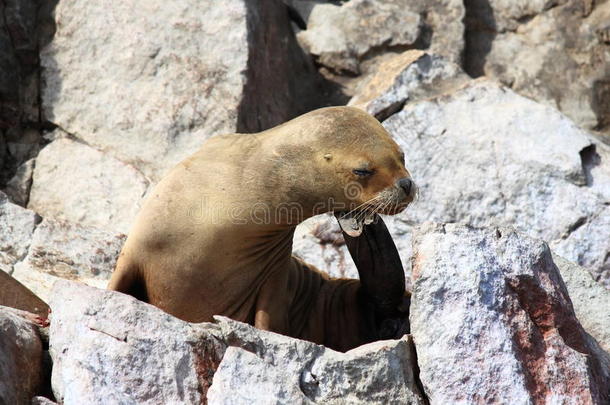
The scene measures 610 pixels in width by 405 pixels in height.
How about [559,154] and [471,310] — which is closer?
[471,310]

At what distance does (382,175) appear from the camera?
18.5ft

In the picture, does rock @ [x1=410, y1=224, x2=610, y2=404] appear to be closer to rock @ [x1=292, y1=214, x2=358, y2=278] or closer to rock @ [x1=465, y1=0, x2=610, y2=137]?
rock @ [x1=292, y1=214, x2=358, y2=278]

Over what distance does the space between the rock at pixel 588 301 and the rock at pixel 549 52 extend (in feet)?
11.3

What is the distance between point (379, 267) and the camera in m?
6.20

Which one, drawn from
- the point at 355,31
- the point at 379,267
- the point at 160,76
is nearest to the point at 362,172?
the point at 379,267

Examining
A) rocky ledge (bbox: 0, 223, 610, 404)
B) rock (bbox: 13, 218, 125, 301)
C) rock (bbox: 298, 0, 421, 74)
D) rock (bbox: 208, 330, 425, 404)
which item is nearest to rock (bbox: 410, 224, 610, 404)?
rocky ledge (bbox: 0, 223, 610, 404)

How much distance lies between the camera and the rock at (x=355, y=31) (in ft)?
30.1

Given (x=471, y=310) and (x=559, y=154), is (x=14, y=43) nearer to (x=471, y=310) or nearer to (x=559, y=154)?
(x=559, y=154)

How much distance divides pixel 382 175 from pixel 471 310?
967mm

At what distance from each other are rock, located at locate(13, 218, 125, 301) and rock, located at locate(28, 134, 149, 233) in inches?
17.7

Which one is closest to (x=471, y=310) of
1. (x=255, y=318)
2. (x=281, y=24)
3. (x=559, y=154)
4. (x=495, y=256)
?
(x=495, y=256)

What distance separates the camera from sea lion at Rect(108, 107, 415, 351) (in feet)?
18.5

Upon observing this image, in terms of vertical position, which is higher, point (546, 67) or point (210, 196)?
point (210, 196)

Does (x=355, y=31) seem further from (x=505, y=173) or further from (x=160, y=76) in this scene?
(x=505, y=173)
